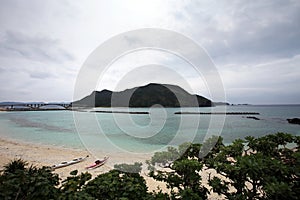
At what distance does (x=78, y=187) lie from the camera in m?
2.91

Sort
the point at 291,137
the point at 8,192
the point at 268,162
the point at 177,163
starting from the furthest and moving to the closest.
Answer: the point at 291,137 < the point at 177,163 < the point at 268,162 < the point at 8,192

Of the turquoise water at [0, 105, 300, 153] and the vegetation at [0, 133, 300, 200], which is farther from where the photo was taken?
the turquoise water at [0, 105, 300, 153]

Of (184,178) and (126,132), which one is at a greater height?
(184,178)

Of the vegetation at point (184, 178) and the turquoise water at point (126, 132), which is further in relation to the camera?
the turquoise water at point (126, 132)

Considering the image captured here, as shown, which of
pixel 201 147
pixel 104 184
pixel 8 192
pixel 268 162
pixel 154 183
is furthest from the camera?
pixel 154 183

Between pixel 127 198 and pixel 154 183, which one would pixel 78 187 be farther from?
pixel 154 183

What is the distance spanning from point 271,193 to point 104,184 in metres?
2.35

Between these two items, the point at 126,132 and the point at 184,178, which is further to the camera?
the point at 126,132

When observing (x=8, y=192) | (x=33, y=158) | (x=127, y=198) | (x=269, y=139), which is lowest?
(x=33, y=158)

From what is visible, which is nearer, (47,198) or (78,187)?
(47,198)

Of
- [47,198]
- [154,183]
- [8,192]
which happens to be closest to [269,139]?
[47,198]

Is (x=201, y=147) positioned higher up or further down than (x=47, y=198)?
higher up

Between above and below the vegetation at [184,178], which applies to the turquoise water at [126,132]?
below

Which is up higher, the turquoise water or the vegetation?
the vegetation
